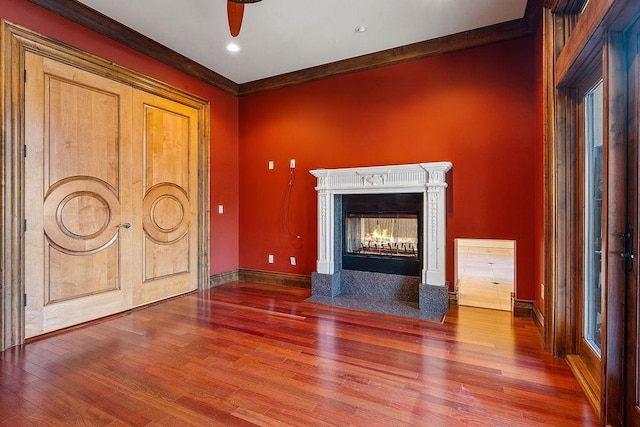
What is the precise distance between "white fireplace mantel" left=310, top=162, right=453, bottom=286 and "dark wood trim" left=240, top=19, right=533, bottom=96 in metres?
1.28

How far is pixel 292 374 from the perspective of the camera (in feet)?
6.45

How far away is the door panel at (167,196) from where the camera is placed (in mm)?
3365

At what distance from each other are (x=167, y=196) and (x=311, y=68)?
238 centimetres

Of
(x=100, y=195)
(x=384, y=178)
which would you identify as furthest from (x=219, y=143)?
(x=384, y=178)

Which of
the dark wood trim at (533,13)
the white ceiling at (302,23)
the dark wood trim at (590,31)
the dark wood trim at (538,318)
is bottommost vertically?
the dark wood trim at (538,318)

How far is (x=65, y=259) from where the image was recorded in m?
2.70

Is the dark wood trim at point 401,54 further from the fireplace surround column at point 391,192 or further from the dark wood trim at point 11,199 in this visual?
the dark wood trim at point 11,199

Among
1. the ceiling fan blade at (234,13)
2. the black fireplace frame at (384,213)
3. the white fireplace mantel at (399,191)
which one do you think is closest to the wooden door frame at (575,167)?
the white fireplace mantel at (399,191)

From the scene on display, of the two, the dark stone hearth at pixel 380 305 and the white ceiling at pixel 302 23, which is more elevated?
the white ceiling at pixel 302 23

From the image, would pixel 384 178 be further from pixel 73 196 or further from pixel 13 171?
pixel 13 171

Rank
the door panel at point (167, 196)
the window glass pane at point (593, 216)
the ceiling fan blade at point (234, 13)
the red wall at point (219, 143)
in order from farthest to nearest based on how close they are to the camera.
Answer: the door panel at point (167, 196) → the red wall at point (219, 143) → the ceiling fan blade at point (234, 13) → the window glass pane at point (593, 216)

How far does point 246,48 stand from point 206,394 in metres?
3.35

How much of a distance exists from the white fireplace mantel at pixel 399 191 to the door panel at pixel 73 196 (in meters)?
2.10

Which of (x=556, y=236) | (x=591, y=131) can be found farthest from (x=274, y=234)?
(x=591, y=131)
